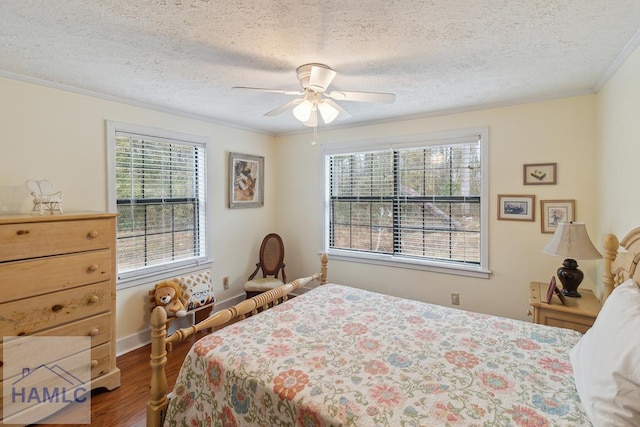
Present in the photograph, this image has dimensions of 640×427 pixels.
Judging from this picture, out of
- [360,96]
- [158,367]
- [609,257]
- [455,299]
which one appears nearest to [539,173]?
[609,257]

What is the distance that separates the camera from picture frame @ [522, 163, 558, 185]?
9.12 ft

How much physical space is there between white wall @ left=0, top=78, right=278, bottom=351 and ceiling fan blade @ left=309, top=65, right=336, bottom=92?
196 cm

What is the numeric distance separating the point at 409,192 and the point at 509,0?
232 centimetres

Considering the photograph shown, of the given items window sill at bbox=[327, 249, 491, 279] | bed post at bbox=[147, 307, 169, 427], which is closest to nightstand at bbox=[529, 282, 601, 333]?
window sill at bbox=[327, 249, 491, 279]

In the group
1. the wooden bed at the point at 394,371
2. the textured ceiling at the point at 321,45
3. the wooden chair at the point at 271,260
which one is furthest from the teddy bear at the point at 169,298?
the textured ceiling at the point at 321,45

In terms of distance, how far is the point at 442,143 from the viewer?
330cm

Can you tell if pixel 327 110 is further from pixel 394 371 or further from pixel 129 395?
pixel 129 395

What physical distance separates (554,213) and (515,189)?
0.37 meters

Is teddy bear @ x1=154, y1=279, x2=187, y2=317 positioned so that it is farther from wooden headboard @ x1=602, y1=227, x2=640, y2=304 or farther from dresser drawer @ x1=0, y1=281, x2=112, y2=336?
wooden headboard @ x1=602, y1=227, x2=640, y2=304

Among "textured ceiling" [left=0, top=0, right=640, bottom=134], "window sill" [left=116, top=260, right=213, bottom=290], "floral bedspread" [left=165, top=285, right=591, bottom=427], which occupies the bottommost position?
"floral bedspread" [left=165, top=285, right=591, bottom=427]

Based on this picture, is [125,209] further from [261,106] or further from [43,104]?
[261,106]

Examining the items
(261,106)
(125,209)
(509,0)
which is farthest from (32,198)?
(509,0)

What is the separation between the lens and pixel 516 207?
2.95 meters

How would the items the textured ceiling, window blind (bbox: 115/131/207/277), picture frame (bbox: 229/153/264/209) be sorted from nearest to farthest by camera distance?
the textured ceiling, window blind (bbox: 115/131/207/277), picture frame (bbox: 229/153/264/209)
